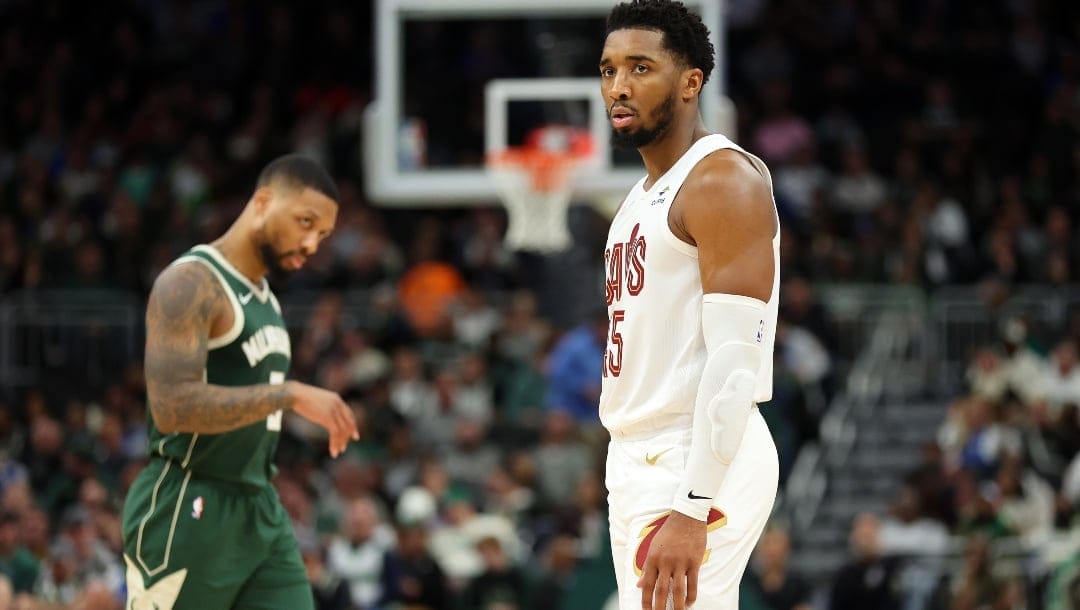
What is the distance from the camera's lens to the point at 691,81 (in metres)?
4.88

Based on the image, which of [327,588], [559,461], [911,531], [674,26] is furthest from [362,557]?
[674,26]

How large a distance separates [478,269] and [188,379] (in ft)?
36.9

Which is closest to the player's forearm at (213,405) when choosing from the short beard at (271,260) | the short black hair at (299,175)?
the short beard at (271,260)

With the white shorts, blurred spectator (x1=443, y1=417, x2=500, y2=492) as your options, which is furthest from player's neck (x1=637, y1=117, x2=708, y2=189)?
blurred spectator (x1=443, y1=417, x2=500, y2=492)

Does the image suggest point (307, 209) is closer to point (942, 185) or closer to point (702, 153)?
point (702, 153)

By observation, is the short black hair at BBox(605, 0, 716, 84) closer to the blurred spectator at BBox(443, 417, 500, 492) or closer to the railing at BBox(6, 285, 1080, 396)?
the blurred spectator at BBox(443, 417, 500, 492)

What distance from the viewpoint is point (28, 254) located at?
16969 millimetres

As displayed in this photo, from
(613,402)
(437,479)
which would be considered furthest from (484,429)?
(613,402)

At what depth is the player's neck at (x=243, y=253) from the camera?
6.38 meters

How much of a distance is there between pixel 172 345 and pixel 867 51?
52.2 feet

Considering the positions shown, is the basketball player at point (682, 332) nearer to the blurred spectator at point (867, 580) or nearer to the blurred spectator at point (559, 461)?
the blurred spectator at point (867, 580)

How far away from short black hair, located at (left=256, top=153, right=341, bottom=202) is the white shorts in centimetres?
213

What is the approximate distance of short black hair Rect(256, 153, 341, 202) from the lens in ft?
20.9

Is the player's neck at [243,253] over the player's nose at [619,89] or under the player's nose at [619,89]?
under
